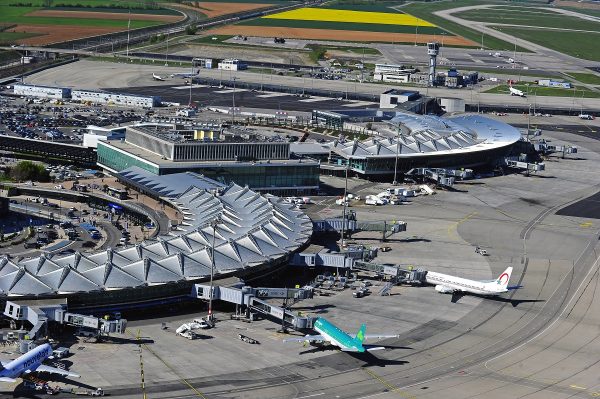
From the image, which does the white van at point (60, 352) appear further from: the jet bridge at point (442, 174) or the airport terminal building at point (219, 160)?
the jet bridge at point (442, 174)

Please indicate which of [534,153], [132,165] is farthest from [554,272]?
[534,153]

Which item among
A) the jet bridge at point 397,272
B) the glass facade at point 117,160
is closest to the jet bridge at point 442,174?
the glass facade at point 117,160

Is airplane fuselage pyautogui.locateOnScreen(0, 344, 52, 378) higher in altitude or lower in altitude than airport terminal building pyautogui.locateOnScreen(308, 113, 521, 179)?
higher

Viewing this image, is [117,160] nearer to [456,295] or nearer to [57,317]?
[456,295]

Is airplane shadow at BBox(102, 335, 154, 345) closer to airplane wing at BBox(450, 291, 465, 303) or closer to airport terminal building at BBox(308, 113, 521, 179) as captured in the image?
airplane wing at BBox(450, 291, 465, 303)

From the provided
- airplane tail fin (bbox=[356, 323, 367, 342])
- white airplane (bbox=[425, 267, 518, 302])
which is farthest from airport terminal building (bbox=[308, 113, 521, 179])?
airplane tail fin (bbox=[356, 323, 367, 342])

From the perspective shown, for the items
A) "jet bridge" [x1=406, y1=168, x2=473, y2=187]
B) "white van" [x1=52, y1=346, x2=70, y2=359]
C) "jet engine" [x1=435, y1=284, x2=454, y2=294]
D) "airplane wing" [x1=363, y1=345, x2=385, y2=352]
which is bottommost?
"jet bridge" [x1=406, y1=168, x2=473, y2=187]
